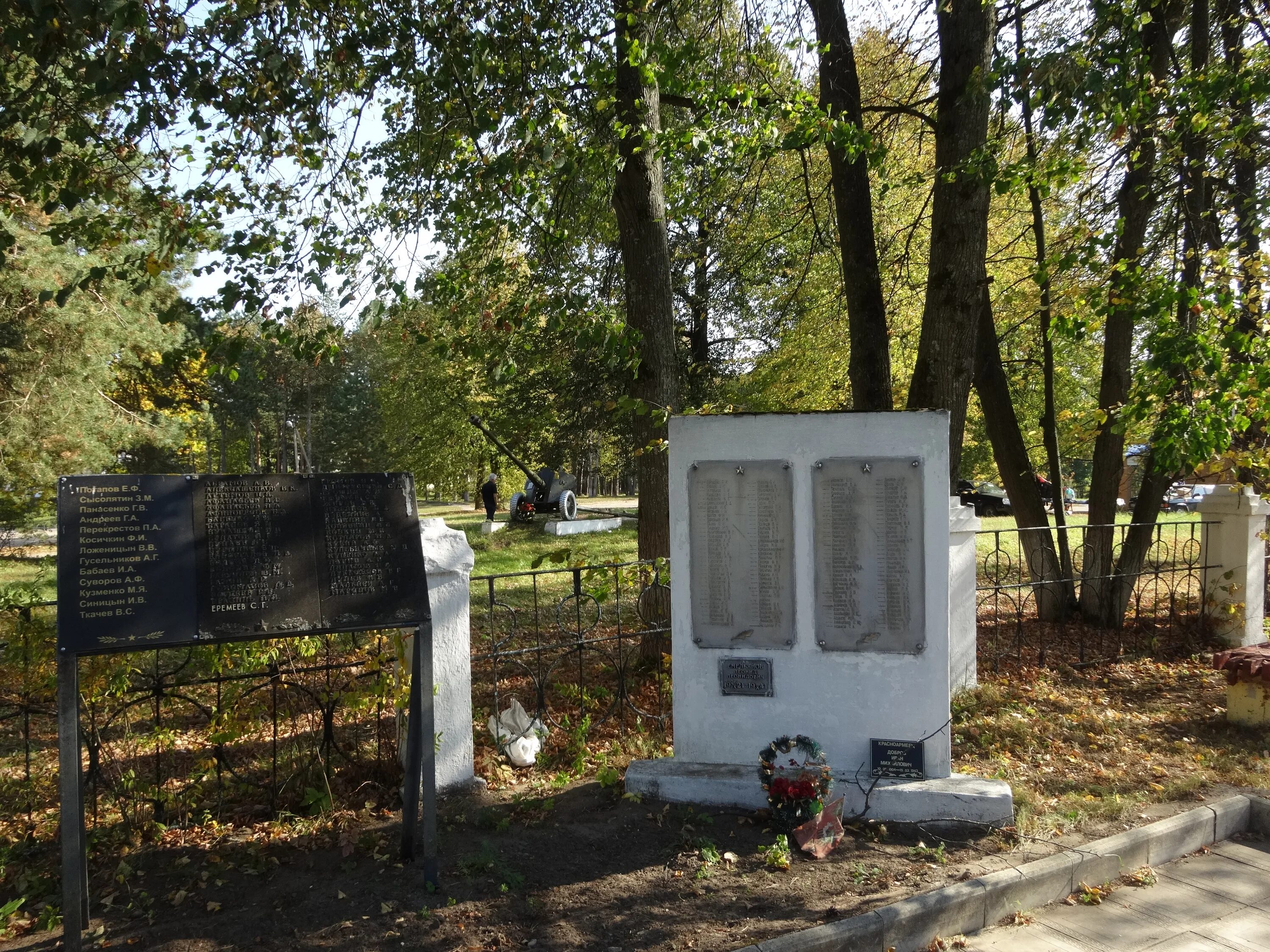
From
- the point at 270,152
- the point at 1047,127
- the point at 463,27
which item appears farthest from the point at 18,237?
the point at 1047,127

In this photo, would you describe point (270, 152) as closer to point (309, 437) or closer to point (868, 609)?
point (868, 609)

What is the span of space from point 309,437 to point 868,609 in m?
37.0

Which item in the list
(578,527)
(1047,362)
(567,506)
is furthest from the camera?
(567,506)

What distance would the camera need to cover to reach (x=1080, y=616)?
9992 mm

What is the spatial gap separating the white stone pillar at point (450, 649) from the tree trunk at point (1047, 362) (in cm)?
505

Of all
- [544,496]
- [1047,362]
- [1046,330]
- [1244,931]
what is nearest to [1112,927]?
[1244,931]

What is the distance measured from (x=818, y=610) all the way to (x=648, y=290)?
333 cm

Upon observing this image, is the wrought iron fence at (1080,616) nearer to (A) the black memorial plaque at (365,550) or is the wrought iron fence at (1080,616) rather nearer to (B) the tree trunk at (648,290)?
(B) the tree trunk at (648,290)

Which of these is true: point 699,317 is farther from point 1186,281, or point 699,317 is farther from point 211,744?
point 211,744

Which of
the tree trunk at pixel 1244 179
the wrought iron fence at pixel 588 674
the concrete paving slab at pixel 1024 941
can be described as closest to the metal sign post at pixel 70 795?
the wrought iron fence at pixel 588 674

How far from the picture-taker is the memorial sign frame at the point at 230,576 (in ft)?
11.4

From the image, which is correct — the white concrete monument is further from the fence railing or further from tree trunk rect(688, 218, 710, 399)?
tree trunk rect(688, 218, 710, 399)

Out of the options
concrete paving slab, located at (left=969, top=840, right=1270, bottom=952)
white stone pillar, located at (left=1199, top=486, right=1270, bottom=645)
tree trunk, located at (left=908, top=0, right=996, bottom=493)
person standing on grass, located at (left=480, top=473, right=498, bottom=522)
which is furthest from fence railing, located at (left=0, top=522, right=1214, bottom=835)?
person standing on grass, located at (left=480, top=473, right=498, bottom=522)

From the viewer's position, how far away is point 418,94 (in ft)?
22.6
